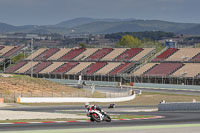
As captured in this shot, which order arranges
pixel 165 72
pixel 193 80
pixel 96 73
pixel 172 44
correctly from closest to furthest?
pixel 193 80 < pixel 165 72 < pixel 96 73 < pixel 172 44

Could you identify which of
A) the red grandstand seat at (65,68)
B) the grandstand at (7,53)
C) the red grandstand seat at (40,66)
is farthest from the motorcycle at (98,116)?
the grandstand at (7,53)

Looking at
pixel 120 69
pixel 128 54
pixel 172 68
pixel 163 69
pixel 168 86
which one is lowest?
pixel 168 86

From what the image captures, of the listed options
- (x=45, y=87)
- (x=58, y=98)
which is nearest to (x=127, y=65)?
(x=45, y=87)

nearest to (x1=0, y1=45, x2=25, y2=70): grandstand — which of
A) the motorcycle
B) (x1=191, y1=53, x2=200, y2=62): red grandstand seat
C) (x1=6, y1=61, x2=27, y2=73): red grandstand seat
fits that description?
(x1=6, y1=61, x2=27, y2=73): red grandstand seat

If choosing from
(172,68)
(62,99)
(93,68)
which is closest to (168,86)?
(172,68)

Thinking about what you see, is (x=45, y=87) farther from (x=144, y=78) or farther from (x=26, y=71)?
(x=26, y=71)

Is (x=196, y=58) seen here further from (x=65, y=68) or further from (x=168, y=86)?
(x=65, y=68)

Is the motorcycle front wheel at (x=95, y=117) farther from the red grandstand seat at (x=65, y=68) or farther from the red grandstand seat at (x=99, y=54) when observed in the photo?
Result: the red grandstand seat at (x=99, y=54)

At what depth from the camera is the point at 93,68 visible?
4926 inches

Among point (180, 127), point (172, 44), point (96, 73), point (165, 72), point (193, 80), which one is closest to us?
point (180, 127)

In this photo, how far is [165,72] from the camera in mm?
107000

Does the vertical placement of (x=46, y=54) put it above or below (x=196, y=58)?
above

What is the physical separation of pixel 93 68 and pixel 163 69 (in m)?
21.3

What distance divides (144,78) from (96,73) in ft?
47.5
